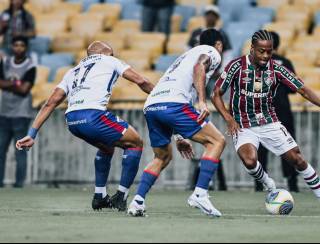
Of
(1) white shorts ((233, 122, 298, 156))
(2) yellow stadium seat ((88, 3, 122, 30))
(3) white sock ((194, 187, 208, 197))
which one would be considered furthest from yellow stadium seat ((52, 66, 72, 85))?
(3) white sock ((194, 187, 208, 197))

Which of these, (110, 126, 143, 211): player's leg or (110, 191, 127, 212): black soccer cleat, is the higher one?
(110, 126, 143, 211): player's leg

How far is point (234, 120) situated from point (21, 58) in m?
6.07

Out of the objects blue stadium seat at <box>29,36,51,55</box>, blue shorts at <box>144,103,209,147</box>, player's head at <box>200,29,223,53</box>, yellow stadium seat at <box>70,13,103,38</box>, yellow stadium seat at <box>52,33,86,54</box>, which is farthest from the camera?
yellow stadium seat at <box>70,13,103,38</box>

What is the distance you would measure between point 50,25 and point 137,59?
2524 mm

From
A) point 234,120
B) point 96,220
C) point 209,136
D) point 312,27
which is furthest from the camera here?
point 312,27

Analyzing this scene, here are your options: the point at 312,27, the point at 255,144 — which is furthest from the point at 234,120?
the point at 312,27

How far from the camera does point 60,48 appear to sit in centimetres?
2202

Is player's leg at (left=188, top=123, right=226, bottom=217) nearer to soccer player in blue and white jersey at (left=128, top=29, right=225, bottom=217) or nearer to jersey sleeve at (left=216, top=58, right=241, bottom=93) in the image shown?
soccer player in blue and white jersey at (left=128, top=29, right=225, bottom=217)

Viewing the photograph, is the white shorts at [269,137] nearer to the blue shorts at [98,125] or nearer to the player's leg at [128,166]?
the player's leg at [128,166]

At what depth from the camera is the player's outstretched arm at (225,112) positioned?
13.3 metres

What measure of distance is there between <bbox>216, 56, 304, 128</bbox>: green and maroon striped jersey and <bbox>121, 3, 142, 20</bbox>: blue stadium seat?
359 inches

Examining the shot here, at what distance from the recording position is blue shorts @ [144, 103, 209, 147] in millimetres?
12156

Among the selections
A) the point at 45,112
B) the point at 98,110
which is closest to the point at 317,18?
the point at 98,110

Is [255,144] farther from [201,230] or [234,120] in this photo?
[201,230]
